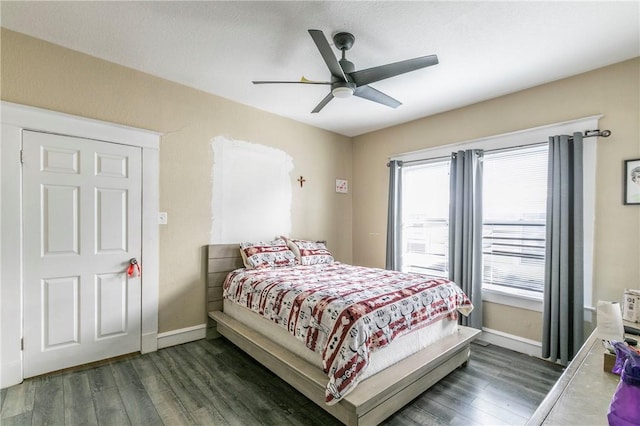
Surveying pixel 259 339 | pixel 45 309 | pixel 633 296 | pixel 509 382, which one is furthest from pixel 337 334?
pixel 45 309

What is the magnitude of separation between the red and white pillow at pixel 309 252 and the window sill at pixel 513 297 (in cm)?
187

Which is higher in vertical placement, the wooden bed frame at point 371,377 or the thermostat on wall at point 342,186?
the thermostat on wall at point 342,186

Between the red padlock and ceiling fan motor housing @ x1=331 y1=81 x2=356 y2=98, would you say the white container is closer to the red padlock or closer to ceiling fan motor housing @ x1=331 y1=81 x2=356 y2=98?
ceiling fan motor housing @ x1=331 y1=81 x2=356 y2=98

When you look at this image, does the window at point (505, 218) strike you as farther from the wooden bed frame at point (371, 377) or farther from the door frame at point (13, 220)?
the door frame at point (13, 220)

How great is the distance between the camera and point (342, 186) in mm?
4852

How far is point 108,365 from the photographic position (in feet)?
8.61

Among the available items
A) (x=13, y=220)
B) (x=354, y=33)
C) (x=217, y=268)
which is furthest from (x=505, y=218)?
(x=13, y=220)

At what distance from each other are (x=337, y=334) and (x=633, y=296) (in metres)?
2.00

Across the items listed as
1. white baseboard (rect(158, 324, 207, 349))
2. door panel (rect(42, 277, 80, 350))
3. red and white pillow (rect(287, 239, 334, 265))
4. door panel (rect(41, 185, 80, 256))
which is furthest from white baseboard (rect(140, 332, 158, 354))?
red and white pillow (rect(287, 239, 334, 265))

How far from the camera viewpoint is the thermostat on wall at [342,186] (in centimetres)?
479

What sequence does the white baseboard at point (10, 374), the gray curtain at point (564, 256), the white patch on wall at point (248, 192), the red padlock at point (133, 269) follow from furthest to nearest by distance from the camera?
the white patch on wall at point (248, 192)
the red padlock at point (133, 269)
the gray curtain at point (564, 256)
the white baseboard at point (10, 374)

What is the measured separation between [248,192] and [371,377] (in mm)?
2541

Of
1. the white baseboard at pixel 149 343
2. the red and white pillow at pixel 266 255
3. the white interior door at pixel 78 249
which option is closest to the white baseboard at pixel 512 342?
the red and white pillow at pixel 266 255

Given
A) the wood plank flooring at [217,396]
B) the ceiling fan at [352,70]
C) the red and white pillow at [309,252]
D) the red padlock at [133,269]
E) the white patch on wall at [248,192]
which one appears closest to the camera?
the wood plank flooring at [217,396]
